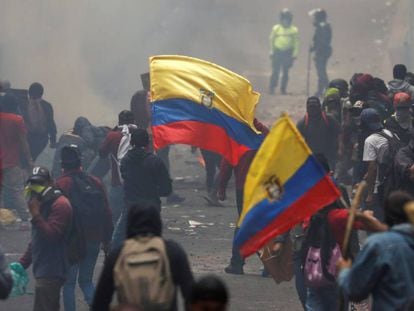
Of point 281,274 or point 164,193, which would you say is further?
point 164,193

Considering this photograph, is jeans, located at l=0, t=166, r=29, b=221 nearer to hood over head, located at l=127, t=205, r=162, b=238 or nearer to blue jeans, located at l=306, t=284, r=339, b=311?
blue jeans, located at l=306, t=284, r=339, b=311

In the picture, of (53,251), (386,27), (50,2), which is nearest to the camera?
(53,251)

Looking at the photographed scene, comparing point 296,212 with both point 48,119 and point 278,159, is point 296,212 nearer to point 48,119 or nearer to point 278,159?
point 278,159

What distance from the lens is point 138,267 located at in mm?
7770

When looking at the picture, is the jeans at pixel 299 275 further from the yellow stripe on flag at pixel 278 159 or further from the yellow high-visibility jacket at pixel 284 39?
the yellow high-visibility jacket at pixel 284 39

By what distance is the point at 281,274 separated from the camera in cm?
1139

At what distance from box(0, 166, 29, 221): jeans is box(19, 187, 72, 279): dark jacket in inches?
247

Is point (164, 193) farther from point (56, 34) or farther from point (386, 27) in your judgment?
point (386, 27)

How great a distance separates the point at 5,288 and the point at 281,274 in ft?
11.6

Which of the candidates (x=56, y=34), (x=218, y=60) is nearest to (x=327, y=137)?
(x=56, y=34)

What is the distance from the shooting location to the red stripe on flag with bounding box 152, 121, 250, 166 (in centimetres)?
1197

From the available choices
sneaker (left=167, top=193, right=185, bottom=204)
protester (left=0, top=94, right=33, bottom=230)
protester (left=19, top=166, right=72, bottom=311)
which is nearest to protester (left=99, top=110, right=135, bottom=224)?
protester (left=0, top=94, right=33, bottom=230)

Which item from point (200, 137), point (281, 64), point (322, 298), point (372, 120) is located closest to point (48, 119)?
point (372, 120)

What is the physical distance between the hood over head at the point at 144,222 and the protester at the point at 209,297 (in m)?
1.16
